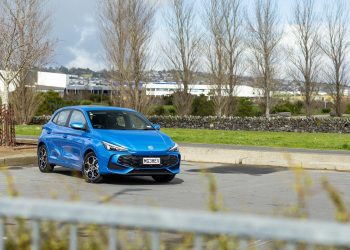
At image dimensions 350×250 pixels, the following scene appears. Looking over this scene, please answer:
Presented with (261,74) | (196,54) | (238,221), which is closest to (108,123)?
(238,221)

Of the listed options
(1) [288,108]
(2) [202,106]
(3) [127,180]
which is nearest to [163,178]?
(3) [127,180]

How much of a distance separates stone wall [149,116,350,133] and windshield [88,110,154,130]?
1842 cm

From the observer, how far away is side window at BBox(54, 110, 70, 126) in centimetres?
1345

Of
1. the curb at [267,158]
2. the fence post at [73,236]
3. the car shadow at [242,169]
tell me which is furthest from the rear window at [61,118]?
the fence post at [73,236]

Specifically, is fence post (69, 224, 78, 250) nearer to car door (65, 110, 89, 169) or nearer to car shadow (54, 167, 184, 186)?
car shadow (54, 167, 184, 186)

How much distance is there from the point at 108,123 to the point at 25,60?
752 cm

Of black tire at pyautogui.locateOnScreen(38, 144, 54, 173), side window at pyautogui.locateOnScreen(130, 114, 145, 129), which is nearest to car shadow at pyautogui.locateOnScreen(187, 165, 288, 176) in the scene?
side window at pyautogui.locateOnScreen(130, 114, 145, 129)

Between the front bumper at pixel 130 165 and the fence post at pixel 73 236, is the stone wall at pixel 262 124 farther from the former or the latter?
the fence post at pixel 73 236

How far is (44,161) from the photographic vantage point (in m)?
13.9

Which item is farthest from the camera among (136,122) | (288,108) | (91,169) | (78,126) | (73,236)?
(288,108)

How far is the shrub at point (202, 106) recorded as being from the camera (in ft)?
144

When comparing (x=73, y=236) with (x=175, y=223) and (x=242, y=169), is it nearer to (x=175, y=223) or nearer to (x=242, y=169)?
(x=175, y=223)

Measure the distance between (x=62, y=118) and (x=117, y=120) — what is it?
57.5 inches

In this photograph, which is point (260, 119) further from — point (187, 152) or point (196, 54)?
point (187, 152)
